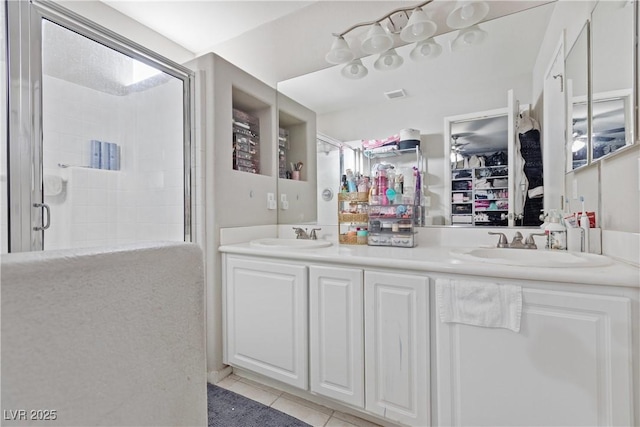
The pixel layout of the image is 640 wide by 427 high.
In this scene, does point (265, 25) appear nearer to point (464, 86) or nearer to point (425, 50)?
point (425, 50)

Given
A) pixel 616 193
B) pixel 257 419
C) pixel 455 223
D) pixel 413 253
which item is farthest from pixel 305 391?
pixel 616 193

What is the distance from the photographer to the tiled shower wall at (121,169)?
2.00 m

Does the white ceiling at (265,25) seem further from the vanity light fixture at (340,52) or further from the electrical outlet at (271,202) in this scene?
the electrical outlet at (271,202)

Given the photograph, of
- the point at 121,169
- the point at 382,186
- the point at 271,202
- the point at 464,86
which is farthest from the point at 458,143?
the point at 121,169

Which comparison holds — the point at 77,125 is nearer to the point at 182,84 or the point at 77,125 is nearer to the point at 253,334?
the point at 182,84

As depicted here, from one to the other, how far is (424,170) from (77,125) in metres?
2.40

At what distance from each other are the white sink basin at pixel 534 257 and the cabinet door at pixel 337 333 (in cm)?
51

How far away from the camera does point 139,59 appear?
1.85m

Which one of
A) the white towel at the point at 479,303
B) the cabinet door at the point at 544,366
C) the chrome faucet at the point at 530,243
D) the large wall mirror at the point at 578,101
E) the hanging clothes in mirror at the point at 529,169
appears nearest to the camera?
the cabinet door at the point at 544,366

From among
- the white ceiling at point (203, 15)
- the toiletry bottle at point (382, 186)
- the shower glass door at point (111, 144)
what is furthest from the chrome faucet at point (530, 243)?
the white ceiling at point (203, 15)

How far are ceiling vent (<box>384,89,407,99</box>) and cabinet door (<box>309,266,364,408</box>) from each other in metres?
1.14

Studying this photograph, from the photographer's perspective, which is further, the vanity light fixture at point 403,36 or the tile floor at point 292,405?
the vanity light fixture at point 403,36

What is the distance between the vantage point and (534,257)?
1.37 m

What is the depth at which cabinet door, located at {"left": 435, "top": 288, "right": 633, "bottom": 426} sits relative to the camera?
0.95 meters
